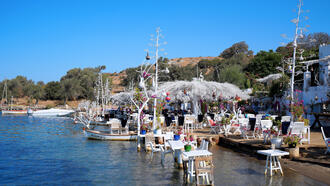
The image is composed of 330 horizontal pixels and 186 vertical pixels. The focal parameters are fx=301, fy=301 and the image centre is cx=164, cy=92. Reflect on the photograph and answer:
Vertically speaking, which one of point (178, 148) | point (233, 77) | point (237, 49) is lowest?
point (178, 148)

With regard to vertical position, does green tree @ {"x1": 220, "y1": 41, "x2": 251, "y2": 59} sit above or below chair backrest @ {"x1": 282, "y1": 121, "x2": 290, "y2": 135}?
above

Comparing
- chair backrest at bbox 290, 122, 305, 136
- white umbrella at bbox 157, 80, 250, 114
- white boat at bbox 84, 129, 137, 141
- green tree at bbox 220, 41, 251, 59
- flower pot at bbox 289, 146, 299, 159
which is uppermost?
green tree at bbox 220, 41, 251, 59

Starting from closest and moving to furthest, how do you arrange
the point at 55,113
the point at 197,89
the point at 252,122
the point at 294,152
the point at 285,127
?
the point at 294,152 < the point at 285,127 < the point at 252,122 < the point at 197,89 < the point at 55,113

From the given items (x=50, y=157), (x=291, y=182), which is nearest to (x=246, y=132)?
(x=291, y=182)

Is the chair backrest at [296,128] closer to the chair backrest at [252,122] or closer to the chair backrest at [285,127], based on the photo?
the chair backrest at [285,127]

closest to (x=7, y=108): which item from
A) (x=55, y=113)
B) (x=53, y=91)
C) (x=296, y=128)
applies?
(x=53, y=91)

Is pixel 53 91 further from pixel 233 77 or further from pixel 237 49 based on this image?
pixel 237 49

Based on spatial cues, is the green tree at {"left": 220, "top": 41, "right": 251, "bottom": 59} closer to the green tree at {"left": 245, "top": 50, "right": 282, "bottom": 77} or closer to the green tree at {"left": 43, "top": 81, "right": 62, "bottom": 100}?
the green tree at {"left": 245, "top": 50, "right": 282, "bottom": 77}

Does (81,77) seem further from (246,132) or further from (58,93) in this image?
(246,132)

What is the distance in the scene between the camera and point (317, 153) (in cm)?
975

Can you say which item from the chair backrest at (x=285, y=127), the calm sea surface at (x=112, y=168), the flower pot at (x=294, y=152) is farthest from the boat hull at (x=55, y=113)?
the flower pot at (x=294, y=152)

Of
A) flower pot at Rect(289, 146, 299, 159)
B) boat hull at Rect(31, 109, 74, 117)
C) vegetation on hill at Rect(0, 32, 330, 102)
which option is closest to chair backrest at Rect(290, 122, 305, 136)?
flower pot at Rect(289, 146, 299, 159)

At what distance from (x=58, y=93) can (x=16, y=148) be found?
167 ft

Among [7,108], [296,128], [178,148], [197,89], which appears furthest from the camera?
[7,108]
